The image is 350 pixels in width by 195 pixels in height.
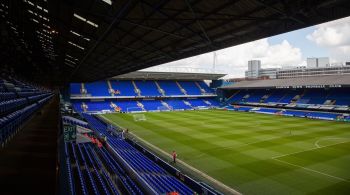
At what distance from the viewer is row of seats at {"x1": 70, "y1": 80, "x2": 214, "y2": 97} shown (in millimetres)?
65250

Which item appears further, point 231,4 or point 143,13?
point 143,13

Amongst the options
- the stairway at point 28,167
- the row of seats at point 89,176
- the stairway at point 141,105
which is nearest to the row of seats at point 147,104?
the stairway at point 141,105

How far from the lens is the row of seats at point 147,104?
61.0m

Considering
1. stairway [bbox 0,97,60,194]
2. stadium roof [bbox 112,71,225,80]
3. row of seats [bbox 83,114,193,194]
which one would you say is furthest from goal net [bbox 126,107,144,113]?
stairway [bbox 0,97,60,194]

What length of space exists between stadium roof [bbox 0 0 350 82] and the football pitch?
9.23 meters

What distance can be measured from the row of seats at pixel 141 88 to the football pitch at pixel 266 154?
32.4m

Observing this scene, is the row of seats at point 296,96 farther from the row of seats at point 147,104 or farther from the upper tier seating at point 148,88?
the upper tier seating at point 148,88

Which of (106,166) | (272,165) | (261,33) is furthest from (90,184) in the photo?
(272,165)

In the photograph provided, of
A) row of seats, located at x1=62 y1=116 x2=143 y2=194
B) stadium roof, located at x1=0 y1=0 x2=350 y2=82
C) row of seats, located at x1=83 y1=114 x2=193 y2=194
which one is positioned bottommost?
row of seats, located at x1=83 y1=114 x2=193 y2=194

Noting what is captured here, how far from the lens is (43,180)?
13.6 ft

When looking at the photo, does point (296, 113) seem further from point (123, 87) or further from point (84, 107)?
point (84, 107)

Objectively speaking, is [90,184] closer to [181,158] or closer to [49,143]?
[49,143]

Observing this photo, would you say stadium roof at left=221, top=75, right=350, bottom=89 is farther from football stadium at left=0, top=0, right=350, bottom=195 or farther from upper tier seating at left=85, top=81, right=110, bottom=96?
upper tier seating at left=85, top=81, right=110, bottom=96

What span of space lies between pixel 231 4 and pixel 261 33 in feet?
8.05
